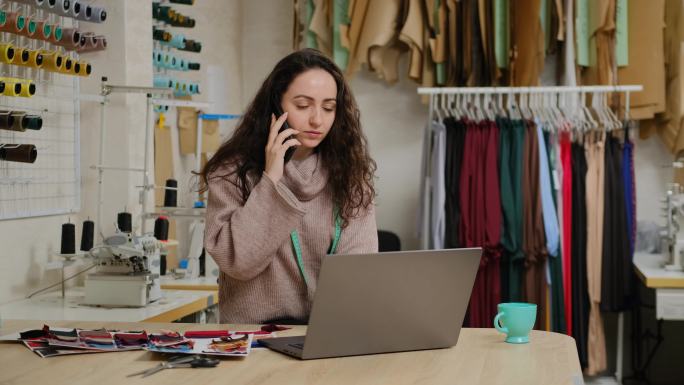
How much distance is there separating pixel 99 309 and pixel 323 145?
45.0 inches

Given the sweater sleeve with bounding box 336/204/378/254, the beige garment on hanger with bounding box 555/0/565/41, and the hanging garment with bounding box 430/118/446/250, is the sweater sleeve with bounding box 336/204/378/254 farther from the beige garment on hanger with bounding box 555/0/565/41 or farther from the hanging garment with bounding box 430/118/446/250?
the beige garment on hanger with bounding box 555/0/565/41

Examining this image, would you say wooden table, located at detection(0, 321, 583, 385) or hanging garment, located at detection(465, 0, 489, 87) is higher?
hanging garment, located at detection(465, 0, 489, 87)

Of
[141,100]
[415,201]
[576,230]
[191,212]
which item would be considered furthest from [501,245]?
[141,100]

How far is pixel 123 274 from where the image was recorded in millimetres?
2965

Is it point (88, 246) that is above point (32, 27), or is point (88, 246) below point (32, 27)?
below

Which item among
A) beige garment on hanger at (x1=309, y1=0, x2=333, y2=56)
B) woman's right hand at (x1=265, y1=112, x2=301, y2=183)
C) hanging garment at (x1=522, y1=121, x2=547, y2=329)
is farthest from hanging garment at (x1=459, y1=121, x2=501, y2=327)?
woman's right hand at (x1=265, y1=112, x2=301, y2=183)

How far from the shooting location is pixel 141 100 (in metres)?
3.51

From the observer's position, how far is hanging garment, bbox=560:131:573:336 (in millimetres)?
4156

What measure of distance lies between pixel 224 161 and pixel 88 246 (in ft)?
4.13

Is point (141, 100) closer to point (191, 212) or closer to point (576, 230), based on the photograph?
point (191, 212)

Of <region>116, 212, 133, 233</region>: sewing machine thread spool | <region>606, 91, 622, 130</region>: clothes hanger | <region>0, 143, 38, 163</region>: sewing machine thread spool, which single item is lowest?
<region>116, 212, 133, 233</region>: sewing machine thread spool

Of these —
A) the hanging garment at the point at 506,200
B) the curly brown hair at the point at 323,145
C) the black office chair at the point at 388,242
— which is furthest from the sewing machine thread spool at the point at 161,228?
the hanging garment at the point at 506,200

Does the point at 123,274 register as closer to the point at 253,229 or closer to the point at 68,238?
the point at 68,238

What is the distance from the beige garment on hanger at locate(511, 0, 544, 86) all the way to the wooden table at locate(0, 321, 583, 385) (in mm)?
2938
